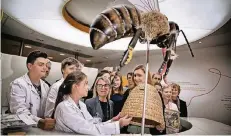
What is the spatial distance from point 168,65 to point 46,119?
0.82 m

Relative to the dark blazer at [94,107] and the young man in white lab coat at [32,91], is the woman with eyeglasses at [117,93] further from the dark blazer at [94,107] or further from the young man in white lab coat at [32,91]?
the young man in white lab coat at [32,91]

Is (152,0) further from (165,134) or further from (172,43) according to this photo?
(165,134)

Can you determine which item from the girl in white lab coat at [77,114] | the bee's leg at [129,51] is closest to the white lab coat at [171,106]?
the girl in white lab coat at [77,114]

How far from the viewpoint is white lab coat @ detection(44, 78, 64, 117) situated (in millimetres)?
1395

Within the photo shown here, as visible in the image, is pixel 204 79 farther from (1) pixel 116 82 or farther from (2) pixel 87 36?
(2) pixel 87 36

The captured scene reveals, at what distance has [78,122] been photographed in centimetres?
140

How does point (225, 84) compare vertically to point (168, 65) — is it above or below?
below

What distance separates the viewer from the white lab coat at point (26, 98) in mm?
1355

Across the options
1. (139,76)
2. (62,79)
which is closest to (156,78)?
(139,76)

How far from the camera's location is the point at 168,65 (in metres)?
1.59

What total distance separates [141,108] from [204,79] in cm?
51

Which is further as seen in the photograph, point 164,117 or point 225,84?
point 225,84

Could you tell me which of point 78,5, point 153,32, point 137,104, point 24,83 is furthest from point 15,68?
point 153,32

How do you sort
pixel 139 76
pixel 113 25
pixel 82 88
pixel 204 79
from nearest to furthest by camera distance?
pixel 113 25 < pixel 82 88 < pixel 139 76 < pixel 204 79
